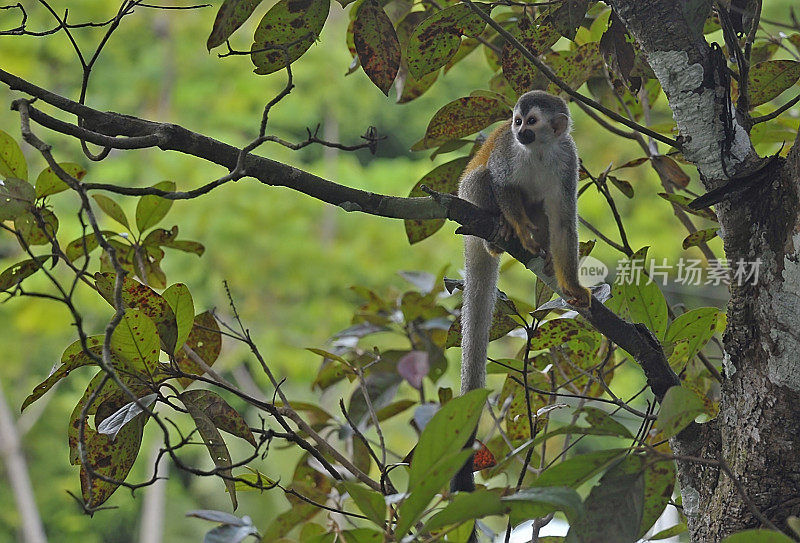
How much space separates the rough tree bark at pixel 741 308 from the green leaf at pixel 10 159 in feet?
3.09

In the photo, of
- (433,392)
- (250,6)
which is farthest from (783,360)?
(433,392)

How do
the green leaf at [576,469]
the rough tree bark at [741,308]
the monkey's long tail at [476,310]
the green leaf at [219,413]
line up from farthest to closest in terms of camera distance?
the monkey's long tail at [476,310] → the green leaf at [219,413] → the rough tree bark at [741,308] → the green leaf at [576,469]

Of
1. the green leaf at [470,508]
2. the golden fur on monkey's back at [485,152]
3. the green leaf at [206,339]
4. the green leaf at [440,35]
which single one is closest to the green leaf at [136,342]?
the green leaf at [206,339]

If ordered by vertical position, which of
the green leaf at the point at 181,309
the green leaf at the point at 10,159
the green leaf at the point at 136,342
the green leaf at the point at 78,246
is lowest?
the green leaf at the point at 136,342

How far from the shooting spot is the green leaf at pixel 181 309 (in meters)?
1.11

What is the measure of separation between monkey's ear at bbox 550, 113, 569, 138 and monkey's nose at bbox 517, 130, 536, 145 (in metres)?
0.06

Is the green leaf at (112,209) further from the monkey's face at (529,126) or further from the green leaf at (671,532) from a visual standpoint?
the green leaf at (671,532)

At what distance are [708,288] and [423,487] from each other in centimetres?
663

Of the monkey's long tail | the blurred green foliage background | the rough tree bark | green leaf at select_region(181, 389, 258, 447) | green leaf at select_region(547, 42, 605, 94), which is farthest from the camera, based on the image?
the blurred green foliage background

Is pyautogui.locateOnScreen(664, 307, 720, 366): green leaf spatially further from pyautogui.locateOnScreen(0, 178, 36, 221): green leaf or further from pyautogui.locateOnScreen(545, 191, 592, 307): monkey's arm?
pyautogui.locateOnScreen(0, 178, 36, 221): green leaf

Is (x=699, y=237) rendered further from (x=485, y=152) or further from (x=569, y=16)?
(x=485, y=152)

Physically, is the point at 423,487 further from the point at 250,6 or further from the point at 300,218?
the point at 300,218

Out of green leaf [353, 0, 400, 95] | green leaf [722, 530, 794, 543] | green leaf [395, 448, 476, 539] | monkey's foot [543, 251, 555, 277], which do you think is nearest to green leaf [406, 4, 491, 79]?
green leaf [353, 0, 400, 95]

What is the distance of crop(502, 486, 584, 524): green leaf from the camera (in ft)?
2.41
